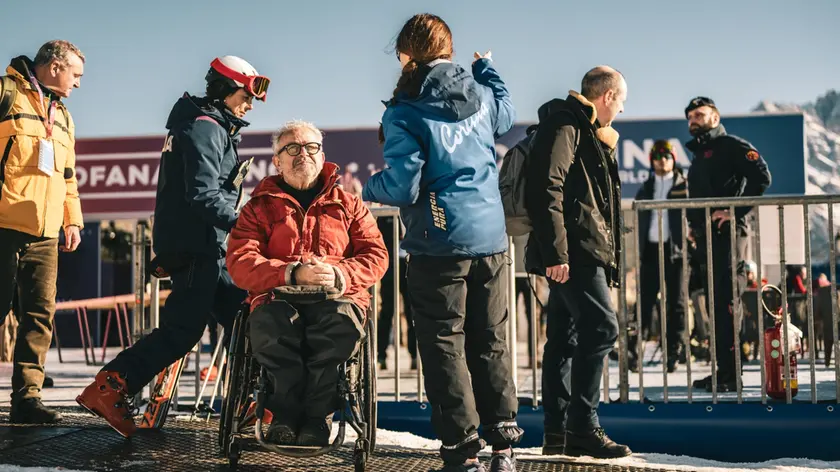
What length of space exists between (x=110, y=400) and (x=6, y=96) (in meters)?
1.62

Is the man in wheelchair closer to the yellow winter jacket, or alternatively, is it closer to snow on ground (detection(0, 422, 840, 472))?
snow on ground (detection(0, 422, 840, 472))

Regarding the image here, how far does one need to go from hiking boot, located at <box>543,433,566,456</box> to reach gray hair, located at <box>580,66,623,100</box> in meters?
1.60

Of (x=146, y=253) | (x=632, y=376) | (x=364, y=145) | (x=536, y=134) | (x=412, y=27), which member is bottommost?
(x=632, y=376)

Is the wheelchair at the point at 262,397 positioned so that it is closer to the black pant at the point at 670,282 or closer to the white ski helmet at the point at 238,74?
the white ski helmet at the point at 238,74

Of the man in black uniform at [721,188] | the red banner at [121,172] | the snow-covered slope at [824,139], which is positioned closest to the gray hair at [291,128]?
the man in black uniform at [721,188]

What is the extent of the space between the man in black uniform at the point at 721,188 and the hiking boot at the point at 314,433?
326 cm

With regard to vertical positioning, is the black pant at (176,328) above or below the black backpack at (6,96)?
below

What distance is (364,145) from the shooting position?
10.8m

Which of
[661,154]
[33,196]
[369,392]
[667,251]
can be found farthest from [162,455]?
[661,154]

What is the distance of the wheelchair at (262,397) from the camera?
132 inches

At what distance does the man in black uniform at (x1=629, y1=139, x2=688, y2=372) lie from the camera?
7449mm

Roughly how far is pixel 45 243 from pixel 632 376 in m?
4.46

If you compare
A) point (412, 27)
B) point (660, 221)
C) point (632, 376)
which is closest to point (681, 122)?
point (632, 376)

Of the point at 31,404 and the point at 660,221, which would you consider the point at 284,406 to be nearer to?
the point at 31,404
